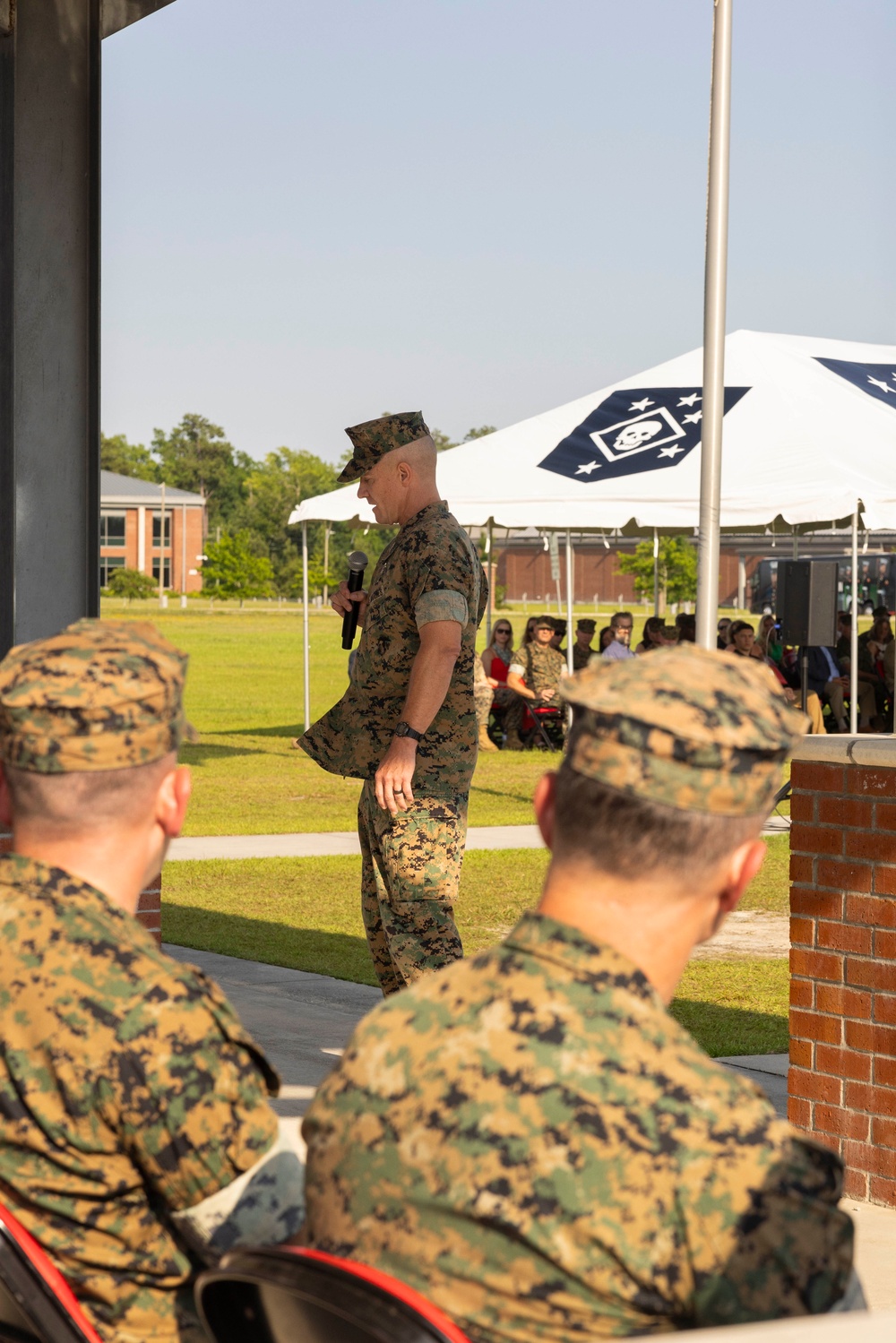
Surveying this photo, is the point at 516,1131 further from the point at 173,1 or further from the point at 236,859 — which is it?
the point at 236,859

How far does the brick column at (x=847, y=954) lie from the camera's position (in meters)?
4.44

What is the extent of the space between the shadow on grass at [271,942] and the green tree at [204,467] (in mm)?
126778

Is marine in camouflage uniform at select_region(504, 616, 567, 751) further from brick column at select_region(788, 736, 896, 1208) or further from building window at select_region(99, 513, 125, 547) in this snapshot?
building window at select_region(99, 513, 125, 547)

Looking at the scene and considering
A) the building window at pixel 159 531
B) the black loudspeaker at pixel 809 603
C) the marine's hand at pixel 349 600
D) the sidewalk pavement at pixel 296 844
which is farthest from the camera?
the building window at pixel 159 531

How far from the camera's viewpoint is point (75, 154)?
524 centimetres

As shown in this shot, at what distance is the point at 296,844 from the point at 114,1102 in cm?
1048

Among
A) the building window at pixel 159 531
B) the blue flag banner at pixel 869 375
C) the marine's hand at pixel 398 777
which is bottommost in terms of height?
the marine's hand at pixel 398 777

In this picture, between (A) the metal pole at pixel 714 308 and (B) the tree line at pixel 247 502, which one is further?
(B) the tree line at pixel 247 502

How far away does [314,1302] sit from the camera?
4.77ft

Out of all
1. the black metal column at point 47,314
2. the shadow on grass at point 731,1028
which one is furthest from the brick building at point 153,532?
the black metal column at point 47,314

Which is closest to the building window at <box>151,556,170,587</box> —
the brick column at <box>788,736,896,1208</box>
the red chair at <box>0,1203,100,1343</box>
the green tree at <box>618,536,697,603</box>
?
the green tree at <box>618,536,697,603</box>

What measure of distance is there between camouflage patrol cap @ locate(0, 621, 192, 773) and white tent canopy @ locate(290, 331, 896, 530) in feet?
38.2

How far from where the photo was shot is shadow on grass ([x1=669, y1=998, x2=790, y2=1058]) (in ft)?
20.6

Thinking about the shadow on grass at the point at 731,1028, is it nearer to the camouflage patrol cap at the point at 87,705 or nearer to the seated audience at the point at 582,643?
the camouflage patrol cap at the point at 87,705
